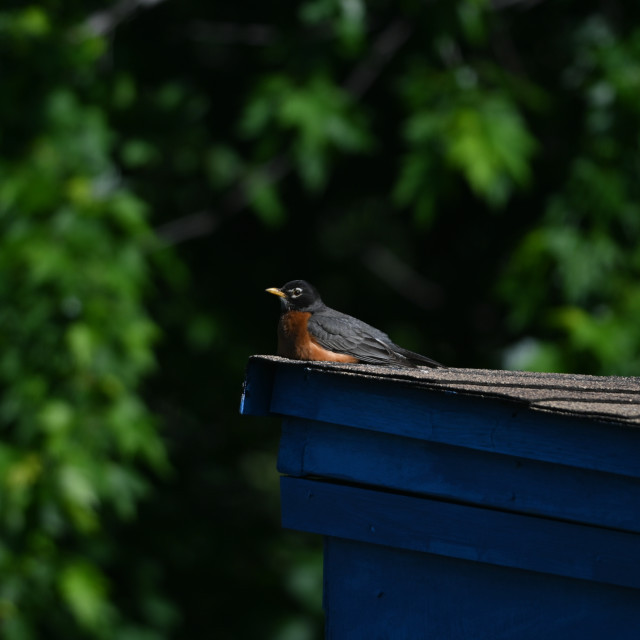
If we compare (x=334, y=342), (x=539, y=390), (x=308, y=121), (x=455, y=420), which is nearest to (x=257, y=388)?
(x=455, y=420)

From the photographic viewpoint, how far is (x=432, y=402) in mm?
2859

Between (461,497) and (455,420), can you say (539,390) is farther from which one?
(461,497)

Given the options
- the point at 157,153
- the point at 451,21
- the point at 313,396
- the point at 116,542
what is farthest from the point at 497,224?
the point at 313,396

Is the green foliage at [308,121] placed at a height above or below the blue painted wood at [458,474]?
above

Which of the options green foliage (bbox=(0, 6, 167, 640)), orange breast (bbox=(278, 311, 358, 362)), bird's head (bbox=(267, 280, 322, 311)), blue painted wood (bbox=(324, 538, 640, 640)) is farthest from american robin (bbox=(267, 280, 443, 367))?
blue painted wood (bbox=(324, 538, 640, 640))

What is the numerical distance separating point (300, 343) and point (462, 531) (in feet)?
5.92

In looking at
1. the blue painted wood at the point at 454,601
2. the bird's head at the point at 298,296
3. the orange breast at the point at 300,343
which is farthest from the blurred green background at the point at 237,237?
the blue painted wood at the point at 454,601

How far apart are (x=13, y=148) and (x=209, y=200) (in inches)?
72.2

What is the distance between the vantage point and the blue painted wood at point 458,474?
2.66 metres

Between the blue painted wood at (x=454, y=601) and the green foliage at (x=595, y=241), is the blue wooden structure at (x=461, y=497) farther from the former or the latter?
the green foliage at (x=595, y=241)

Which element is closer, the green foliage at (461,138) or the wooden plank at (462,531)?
the wooden plank at (462,531)

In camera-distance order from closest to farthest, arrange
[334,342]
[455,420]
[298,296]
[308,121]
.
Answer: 1. [455,420]
2. [334,342]
3. [298,296]
4. [308,121]

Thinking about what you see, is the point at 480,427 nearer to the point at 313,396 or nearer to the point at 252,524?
the point at 313,396

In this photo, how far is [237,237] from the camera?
24.7 ft
